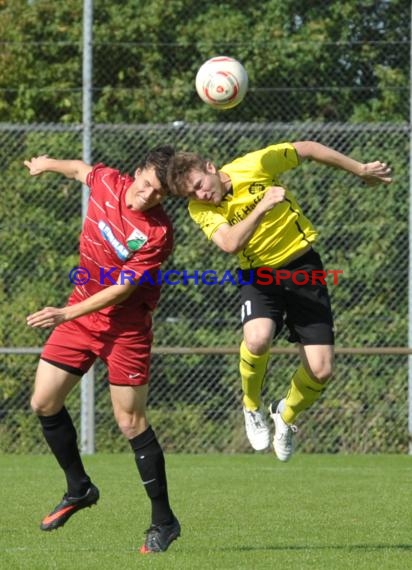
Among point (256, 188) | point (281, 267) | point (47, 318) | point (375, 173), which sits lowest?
point (281, 267)

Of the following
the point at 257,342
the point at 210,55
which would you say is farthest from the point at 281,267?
the point at 210,55

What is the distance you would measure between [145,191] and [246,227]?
1.94 feet

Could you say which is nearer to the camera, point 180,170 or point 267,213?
point 180,170

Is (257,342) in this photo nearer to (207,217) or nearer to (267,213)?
(267,213)

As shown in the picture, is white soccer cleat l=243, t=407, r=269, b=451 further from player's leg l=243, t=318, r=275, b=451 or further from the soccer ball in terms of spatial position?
the soccer ball

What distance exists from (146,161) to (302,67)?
763 cm

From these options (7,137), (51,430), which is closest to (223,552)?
(51,430)

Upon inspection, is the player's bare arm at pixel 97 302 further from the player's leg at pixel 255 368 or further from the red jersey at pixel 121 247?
the player's leg at pixel 255 368

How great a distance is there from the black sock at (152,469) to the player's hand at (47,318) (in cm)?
78

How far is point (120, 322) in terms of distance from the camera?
6.46 metres

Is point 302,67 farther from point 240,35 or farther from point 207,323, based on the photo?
point 207,323

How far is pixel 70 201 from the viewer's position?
12445mm

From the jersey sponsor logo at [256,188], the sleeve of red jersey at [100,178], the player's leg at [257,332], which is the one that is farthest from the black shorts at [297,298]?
the sleeve of red jersey at [100,178]

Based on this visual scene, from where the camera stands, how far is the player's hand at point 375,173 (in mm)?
7195
